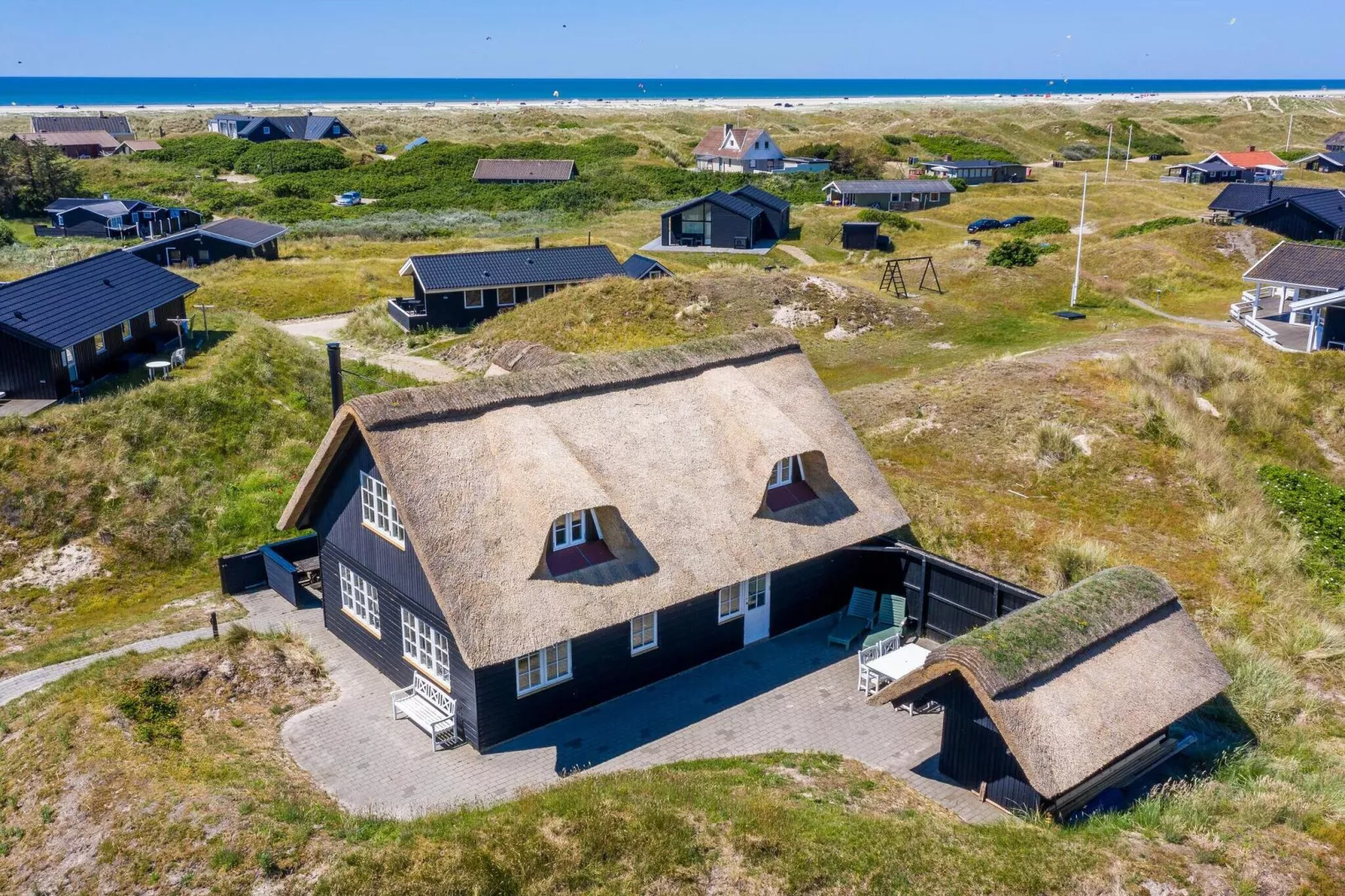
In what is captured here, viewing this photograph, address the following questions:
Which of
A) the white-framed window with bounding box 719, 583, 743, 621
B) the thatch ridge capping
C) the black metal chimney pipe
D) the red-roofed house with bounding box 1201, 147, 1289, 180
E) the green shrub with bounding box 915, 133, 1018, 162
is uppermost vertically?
the green shrub with bounding box 915, 133, 1018, 162

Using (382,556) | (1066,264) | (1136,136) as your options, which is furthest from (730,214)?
(1136,136)

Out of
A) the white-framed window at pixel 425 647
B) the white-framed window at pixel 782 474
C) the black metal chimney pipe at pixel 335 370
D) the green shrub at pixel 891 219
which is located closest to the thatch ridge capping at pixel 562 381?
the white-framed window at pixel 782 474

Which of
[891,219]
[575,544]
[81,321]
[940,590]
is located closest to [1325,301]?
[940,590]

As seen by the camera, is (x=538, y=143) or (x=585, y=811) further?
(x=538, y=143)

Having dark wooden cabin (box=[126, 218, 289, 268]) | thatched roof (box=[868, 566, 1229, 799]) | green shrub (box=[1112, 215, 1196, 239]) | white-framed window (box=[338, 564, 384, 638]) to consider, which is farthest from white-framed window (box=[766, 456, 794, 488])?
green shrub (box=[1112, 215, 1196, 239])

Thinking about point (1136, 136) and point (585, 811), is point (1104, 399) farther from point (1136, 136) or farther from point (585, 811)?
point (1136, 136)

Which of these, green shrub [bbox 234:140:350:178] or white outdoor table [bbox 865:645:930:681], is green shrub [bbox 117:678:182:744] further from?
green shrub [bbox 234:140:350:178]

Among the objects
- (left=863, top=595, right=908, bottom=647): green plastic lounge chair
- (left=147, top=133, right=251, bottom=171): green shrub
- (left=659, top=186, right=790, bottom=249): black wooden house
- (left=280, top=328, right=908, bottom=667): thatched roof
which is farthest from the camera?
(left=147, top=133, right=251, bottom=171): green shrub
